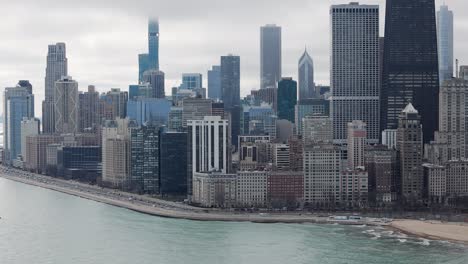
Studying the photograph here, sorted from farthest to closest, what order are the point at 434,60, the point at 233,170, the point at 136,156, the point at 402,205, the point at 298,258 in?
1. the point at 434,60
2. the point at 136,156
3. the point at 233,170
4. the point at 402,205
5. the point at 298,258

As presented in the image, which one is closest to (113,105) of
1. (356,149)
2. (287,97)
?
(287,97)

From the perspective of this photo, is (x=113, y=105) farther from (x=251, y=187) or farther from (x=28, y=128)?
(x=251, y=187)

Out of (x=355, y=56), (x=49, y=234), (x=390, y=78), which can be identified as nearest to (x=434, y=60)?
(x=390, y=78)

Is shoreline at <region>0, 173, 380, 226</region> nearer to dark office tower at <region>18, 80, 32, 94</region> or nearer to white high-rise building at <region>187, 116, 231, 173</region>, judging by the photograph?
white high-rise building at <region>187, 116, 231, 173</region>

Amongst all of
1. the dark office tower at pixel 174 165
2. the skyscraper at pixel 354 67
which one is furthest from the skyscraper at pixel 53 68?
the dark office tower at pixel 174 165

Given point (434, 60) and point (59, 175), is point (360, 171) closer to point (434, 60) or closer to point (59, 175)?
point (434, 60)

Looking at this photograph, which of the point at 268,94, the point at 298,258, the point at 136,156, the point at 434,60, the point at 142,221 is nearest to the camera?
the point at 298,258

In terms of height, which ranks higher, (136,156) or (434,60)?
(434,60)

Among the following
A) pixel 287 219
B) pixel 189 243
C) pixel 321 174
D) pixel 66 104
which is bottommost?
pixel 189 243
